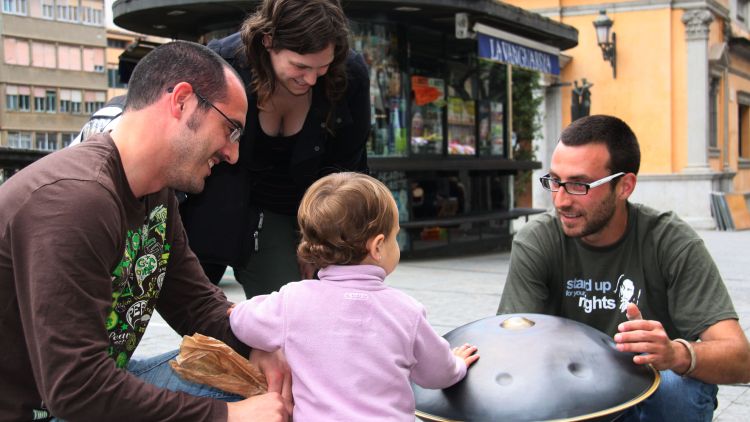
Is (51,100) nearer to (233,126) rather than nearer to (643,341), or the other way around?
(233,126)

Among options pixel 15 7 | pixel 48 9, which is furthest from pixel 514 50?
pixel 48 9

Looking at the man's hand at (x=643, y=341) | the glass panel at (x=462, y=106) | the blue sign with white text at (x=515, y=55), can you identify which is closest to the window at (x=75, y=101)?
the glass panel at (x=462, y=106)

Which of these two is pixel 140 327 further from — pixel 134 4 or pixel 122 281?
pixel 134 4

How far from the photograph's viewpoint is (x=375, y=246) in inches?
90.7

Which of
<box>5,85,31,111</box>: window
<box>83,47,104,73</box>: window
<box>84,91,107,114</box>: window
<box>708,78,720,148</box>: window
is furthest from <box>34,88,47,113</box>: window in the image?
<box>708,78,720,148</box>: window

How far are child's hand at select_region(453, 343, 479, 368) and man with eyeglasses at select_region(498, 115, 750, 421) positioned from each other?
1.74 ft

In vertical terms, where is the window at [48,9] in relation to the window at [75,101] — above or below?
above

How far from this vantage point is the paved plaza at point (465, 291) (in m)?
4.69

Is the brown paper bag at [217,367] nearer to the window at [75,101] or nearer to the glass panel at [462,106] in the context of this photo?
the glass panel at [462,106]

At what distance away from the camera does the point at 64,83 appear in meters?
84.2

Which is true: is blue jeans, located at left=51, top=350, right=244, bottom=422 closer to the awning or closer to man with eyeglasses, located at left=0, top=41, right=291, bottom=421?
man with eyeglasses, located at left=0, top=41, right=291, bottom=421

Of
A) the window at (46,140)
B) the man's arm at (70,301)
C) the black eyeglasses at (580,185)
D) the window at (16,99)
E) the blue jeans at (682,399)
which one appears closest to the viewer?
the man's arm at (70,301)

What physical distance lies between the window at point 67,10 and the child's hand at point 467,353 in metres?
91.6

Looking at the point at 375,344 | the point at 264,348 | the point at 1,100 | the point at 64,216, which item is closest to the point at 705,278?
the point at 375,344
